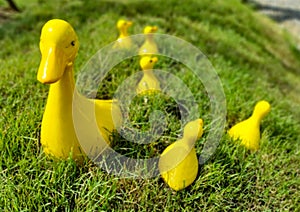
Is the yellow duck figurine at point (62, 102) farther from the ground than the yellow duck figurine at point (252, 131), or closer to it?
farther from the ground

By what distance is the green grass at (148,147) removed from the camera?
1300 millimetres

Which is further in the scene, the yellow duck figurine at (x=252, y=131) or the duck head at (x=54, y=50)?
the yellow duck figurine at (x=252, y=131)

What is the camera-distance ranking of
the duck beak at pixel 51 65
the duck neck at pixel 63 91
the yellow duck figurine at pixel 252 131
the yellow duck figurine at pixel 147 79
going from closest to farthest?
1. the duck beak at pixel 51 65
2. the duck neck at pixel 63 91
3. the yellow duck figurine at pixel 252 131
4. the yellow duck figurine at pixel 147 79

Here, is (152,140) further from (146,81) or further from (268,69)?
(268,69)

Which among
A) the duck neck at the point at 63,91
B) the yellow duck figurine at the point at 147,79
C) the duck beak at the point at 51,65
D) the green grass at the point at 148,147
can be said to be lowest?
the green grass at the point at 148,147

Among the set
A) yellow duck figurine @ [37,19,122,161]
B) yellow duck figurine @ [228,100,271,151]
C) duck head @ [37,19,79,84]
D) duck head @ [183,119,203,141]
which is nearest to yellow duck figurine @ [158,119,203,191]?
duck head @ [183,119,203,141]

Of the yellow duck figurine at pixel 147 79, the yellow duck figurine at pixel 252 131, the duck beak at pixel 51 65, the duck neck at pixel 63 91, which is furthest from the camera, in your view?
the yellow duck figurine at pixel 147 79

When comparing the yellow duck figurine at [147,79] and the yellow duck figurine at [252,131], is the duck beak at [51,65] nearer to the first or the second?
the yellow duck figurine at [147,79]

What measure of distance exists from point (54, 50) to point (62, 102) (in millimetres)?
206

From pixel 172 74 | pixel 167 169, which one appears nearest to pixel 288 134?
pixel 172 74

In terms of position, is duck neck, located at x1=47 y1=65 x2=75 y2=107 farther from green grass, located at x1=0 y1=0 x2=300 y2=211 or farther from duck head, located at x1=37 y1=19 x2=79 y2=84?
green grass, located at x1=0 y1=0 x2=300 y2=211

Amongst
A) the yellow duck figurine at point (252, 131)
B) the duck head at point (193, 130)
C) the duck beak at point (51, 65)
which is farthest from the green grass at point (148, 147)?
the duck beak at point (51, 65)

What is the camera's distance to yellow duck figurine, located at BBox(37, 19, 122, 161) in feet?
3.63

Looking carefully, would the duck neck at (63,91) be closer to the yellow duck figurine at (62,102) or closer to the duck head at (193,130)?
the yellow duck figurine at (62,102)
